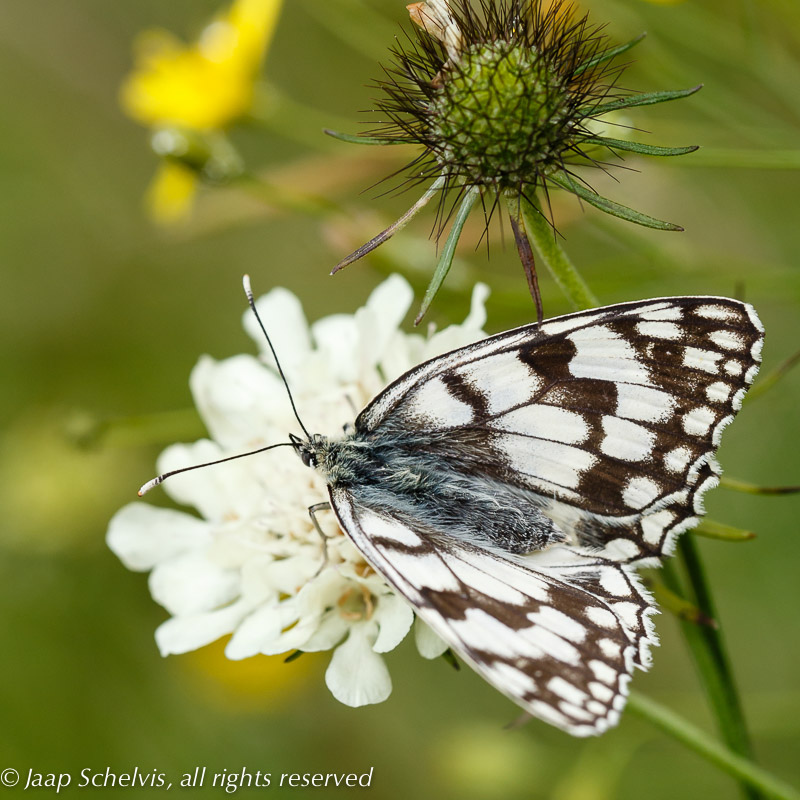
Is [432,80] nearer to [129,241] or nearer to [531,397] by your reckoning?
[531,397]

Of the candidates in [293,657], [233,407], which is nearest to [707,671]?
[293,657]

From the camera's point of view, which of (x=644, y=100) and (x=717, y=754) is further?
(x=717, y=754)

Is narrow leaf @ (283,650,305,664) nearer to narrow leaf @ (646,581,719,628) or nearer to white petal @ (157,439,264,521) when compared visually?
white petal @ (157,439,264,521)

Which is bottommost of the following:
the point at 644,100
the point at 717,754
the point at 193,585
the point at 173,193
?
the point at 717,754

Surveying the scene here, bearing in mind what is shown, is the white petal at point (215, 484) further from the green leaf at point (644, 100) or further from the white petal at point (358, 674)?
the green leaf at point (644, 100)

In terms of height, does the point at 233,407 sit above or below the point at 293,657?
above

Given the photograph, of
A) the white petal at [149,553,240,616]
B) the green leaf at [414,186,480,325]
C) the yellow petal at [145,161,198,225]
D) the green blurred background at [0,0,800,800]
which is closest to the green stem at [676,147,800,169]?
the green blurred background at [0,0,800,800]

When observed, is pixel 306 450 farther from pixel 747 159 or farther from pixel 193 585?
pixel 747 159

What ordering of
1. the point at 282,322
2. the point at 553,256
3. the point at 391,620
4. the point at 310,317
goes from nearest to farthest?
the point at 553,256, the point at 391,620, the point at 282,322, the point at 310,317
